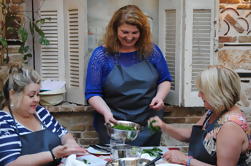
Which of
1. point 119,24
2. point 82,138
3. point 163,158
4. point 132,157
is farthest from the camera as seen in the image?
point 82,138

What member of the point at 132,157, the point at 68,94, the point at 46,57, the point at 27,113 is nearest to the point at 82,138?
the point at 68,94

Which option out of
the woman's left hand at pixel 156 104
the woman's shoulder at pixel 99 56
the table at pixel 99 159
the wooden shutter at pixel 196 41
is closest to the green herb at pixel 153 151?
the table at pixel 99 159

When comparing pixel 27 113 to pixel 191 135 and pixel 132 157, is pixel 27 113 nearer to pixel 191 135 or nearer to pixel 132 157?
pixel 132 157

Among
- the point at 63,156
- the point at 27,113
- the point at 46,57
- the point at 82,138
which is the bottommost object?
the point at 82,138

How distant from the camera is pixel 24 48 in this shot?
3795mm

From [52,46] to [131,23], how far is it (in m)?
1.03

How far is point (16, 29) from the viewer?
3.79m

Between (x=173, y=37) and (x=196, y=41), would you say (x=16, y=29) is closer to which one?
(x=173, y=37)

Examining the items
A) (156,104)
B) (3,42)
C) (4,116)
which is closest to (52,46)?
(3,42)

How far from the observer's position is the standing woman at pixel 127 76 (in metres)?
3.28

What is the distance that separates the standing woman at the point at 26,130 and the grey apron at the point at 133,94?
69 centimetres

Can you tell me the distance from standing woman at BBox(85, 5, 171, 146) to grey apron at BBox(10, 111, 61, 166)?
2.38 ft

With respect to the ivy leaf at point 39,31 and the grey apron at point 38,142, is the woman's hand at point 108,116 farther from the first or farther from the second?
the ivy leaf at point 39,31

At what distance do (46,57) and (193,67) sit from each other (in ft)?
4.46
